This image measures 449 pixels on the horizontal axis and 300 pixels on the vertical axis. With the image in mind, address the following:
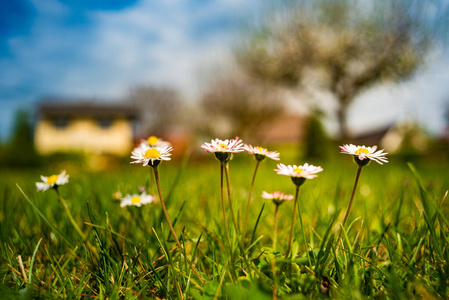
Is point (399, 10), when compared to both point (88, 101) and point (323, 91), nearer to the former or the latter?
point (323, 91)

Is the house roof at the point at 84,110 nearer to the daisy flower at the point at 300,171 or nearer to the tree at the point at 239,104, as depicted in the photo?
the tree at the point at 239,104

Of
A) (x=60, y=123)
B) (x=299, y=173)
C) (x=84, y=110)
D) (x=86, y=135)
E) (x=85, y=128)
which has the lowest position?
(x=86, y=135)

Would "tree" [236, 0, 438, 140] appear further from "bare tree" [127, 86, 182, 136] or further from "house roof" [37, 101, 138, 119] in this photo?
"bare tree" [127, 86, 182, 136]

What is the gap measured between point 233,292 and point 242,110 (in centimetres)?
2372

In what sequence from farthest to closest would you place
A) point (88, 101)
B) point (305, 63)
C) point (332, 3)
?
point (88, 101) < point (305, 63) < point (332, 3)

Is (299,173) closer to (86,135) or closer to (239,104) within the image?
(239,104)

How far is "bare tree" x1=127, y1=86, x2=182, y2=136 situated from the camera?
3397 centimetres

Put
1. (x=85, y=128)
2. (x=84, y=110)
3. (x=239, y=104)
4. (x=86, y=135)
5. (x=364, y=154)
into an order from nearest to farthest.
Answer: (x=364, y=154), (x=86, y=135), (x=85, y=128), (x=84, y=110), (x=239, y=104)

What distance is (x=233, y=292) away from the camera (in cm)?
57

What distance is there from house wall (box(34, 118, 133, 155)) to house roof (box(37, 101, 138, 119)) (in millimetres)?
497

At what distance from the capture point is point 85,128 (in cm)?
2231

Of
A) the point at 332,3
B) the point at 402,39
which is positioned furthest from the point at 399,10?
the point at 332,3

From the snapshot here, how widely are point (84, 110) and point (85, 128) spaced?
6.09 ft

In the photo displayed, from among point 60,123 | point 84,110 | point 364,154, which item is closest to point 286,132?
point 84,110
